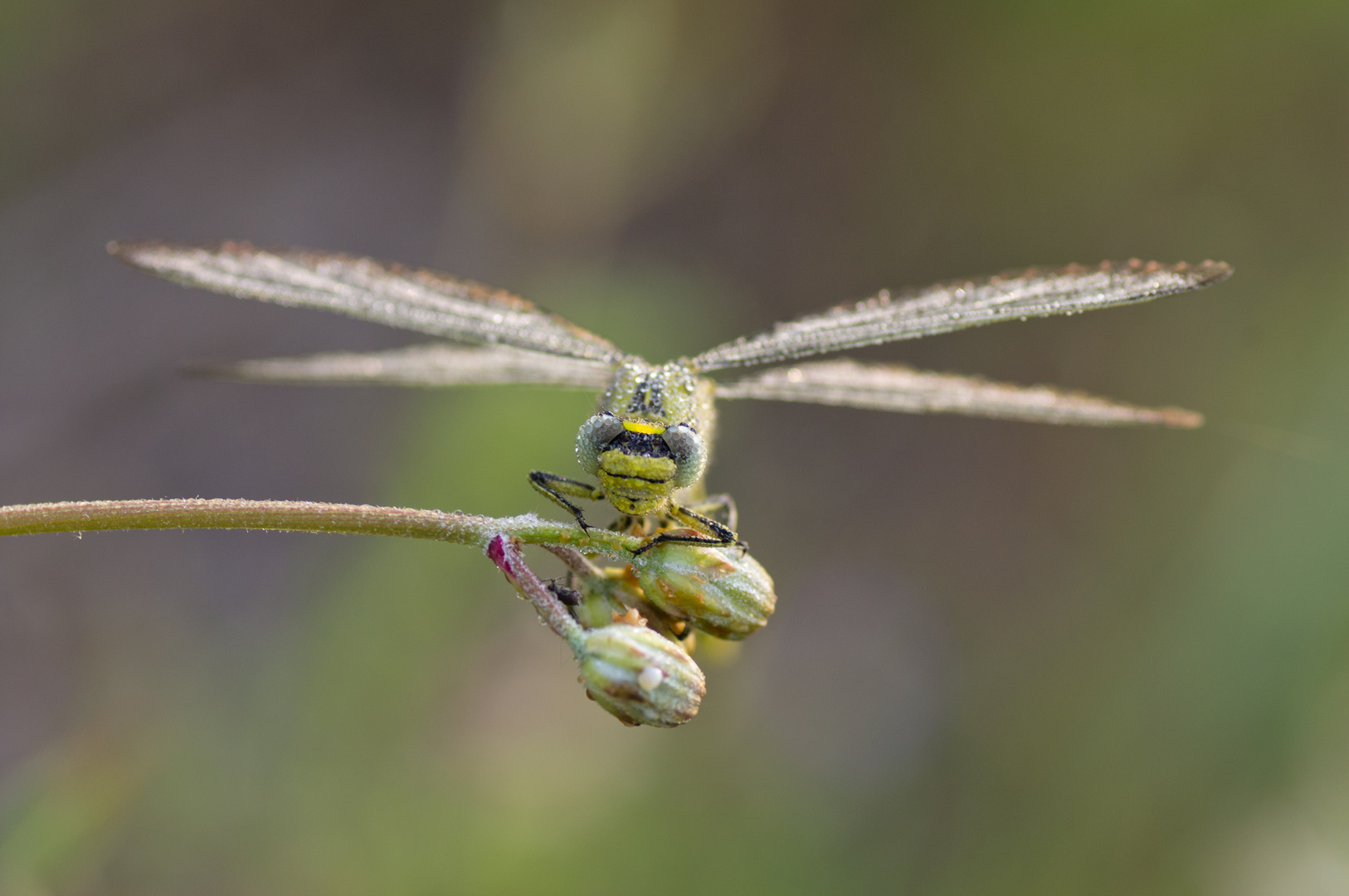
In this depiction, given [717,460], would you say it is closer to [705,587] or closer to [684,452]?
[684,452]

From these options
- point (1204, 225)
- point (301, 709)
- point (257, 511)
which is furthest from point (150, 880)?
point (1204, 225)

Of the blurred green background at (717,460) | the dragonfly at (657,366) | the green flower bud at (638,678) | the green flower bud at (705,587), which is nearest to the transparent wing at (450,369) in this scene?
the dragonfly at (657,366)

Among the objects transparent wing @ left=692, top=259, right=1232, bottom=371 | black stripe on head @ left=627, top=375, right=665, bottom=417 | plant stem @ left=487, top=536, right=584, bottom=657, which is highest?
transparent wing @ left=692, top=259, right=1232, bottom=371

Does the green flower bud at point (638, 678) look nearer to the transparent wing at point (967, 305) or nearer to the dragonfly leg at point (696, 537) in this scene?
the dragonfly leg at point (696, 537)

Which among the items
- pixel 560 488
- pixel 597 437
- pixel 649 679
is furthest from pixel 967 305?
pixel 649 679

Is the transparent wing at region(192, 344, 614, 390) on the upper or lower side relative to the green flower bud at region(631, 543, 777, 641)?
upper

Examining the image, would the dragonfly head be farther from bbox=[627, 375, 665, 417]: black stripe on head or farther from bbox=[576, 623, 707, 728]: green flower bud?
bbox=[576, 623, 707, 728]: green flower bud

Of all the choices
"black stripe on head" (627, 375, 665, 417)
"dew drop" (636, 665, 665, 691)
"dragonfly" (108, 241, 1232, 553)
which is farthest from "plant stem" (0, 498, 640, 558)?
"black stripe on head" (627, 375, 665, 417)
